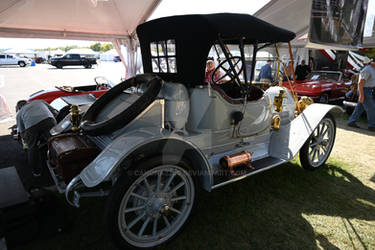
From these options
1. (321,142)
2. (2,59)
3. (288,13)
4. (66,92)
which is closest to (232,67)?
(321,142)

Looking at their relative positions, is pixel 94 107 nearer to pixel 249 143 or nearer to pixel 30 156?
pixel 30 156

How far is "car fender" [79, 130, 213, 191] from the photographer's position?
191 cm

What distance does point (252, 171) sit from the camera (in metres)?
2.82

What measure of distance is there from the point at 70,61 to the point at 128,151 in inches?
1295

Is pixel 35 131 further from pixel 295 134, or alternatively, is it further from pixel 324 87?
pixel 324 87

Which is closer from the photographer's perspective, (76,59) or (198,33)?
(198,33)

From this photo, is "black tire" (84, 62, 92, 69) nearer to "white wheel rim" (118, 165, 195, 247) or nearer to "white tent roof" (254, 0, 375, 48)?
"white tent roof" (254, 0, 375, 48)

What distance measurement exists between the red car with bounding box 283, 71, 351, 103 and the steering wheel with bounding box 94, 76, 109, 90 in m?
6.84

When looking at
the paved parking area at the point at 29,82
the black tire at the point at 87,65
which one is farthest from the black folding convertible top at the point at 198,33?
the black tire at the point at 87,65

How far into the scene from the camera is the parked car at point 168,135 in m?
2.03

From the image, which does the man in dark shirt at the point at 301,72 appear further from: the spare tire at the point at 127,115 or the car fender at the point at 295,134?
the spare tire at the point at 127,115

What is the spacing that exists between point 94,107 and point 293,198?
2759 mm

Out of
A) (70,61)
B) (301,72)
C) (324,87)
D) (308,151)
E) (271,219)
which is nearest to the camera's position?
(271,219)

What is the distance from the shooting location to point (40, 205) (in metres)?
2.20
